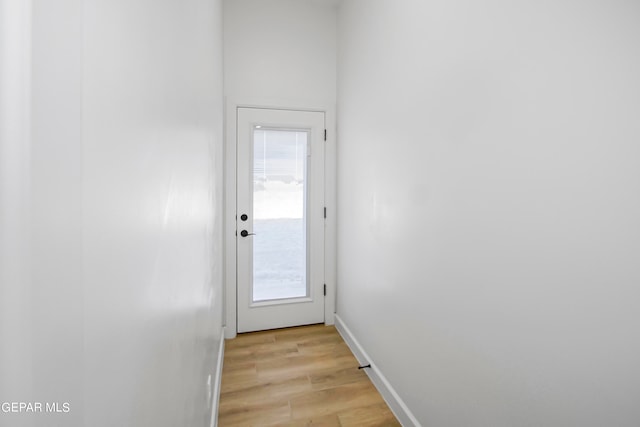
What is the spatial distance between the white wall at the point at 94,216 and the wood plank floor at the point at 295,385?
53.2 inches

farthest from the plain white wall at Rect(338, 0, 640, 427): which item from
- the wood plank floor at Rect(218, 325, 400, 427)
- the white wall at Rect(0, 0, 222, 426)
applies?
the white wall at Rect(0, 0, 222, 426)

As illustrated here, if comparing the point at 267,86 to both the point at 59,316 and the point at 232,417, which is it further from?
the point at 59,316

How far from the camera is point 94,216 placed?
0.98 feet

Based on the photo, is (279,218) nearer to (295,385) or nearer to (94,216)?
(295,385)

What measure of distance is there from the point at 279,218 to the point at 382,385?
5.11 feet

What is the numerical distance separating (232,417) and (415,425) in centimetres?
103

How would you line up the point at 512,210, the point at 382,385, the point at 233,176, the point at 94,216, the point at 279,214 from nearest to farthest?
the point at 94,216 < the point at 512,210 < the point at 382,385 < the point at 233,176 < the point at 279,214

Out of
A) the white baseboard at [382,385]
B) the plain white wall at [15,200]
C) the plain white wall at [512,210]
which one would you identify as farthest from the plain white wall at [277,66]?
the plain white wall at [15,200]

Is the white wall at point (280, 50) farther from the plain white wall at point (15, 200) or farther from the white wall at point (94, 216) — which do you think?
the plain white wall at point (15, 200)

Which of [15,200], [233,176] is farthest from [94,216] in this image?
[233,176]

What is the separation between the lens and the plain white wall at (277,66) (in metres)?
2.53

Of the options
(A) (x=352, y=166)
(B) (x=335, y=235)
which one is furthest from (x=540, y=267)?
(B) (x=335, y=235)

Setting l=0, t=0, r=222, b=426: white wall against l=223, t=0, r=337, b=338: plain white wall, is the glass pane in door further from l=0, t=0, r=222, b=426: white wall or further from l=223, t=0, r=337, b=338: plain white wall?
l=0, t=0, r=222, b=426: white wall

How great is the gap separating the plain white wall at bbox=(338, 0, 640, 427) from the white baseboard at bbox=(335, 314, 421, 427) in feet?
0.26
